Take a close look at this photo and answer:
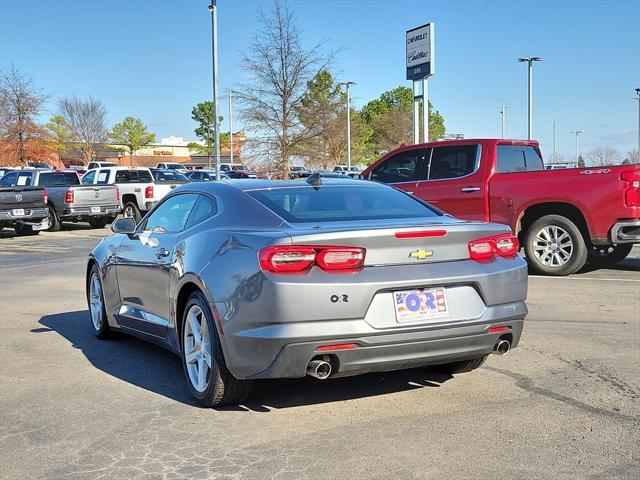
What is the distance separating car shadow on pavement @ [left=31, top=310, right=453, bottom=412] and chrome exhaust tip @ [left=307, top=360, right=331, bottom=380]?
0.64 m

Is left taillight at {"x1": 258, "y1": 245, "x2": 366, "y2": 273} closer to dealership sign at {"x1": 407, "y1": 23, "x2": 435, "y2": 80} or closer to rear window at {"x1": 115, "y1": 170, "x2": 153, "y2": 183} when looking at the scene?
dealership sign at {"x1": 407, "y1": 23, "x2": 435, "y2": 80}

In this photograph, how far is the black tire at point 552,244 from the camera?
1020 cm

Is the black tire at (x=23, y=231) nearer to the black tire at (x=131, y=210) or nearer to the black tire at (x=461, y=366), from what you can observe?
the black tire at (x=131, y=210)

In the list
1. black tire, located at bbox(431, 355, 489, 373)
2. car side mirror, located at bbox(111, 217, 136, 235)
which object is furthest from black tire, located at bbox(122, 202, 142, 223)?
black tire, located at bbox(431, 355, 489, 373)

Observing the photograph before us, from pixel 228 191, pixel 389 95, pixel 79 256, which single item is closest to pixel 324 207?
pixel 228 191

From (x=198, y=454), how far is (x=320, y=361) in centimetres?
83

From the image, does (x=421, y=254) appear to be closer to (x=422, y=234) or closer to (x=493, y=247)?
(x=422, y=234)

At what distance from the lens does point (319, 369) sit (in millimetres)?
4211

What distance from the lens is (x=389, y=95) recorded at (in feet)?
308

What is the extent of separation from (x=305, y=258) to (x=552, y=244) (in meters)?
7.12

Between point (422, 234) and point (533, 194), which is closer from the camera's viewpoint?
point (422, 234)

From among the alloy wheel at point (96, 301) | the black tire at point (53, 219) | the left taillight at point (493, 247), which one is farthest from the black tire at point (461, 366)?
the black tire at point (53, 219)

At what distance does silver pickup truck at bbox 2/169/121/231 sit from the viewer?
2205 centimetres

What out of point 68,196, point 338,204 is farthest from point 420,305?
point 68,196
